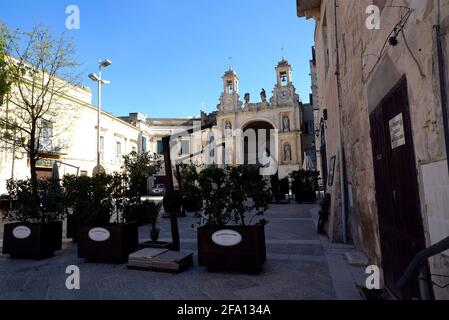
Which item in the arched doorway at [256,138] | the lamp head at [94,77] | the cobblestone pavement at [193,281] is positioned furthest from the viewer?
the arched doorway at [256,138]

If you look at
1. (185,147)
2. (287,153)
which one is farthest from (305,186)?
(185,147)

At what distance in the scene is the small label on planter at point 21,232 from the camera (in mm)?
4891

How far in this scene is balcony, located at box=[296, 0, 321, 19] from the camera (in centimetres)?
868

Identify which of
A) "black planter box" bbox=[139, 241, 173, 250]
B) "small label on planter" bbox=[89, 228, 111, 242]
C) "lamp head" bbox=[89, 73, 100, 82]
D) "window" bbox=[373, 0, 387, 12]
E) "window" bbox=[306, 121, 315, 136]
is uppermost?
"window" bbox=[306, 121, 315, 136]

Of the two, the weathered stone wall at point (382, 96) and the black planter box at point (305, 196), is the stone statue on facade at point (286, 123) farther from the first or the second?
the weathered stone wall at point (382, 96)

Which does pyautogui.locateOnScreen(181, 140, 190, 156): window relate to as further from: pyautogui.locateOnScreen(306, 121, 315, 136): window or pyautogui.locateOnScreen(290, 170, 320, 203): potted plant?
pyautogui.locateOnScreen(290, 170, 320, 203): potted plant

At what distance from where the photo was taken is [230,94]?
38906mm

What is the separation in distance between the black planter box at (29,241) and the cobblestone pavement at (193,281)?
0.49 ft

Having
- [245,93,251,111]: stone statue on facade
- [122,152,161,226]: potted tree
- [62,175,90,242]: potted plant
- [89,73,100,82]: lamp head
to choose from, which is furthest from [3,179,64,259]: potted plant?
[245,93,251,111]: stone statue on facade

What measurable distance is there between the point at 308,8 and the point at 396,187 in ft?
26.3

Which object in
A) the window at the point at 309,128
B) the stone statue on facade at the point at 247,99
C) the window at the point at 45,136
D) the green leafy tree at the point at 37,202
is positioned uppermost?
the stone statue on facade at the point at 247,99

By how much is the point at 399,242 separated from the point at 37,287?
13.1ft

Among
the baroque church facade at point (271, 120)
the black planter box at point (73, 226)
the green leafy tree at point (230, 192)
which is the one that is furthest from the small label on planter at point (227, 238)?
the baroque church facade at point (271, 120)
